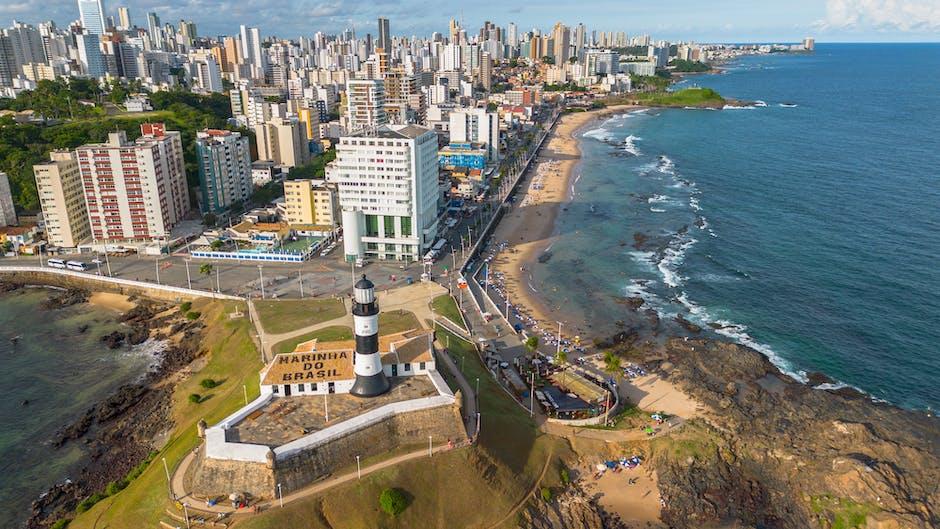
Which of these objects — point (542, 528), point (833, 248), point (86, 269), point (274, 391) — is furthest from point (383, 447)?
point (833, 248)

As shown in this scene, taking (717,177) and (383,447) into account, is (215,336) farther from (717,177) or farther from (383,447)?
(717,177)

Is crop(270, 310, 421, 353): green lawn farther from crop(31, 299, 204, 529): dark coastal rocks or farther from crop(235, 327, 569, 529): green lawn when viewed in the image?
crop(235, 327, 569, 529): green lawn

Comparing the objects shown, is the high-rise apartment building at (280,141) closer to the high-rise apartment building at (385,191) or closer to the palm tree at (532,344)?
the high-rise apartment building at (385,191)

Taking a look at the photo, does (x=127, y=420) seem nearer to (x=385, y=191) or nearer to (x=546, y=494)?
(x=546, y=494)

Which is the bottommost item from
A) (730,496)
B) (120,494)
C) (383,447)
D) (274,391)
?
(730,496)

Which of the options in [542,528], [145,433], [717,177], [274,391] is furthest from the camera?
[717,177]

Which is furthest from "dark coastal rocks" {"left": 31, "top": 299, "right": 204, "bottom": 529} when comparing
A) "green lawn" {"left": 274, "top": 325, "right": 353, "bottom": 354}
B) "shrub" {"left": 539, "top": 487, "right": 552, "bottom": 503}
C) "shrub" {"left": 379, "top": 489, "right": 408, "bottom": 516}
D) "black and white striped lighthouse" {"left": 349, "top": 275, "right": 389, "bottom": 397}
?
"shrub" {"left": 539, "top": 487, "right": 552, "bottom": 503}

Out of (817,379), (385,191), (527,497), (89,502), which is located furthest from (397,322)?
(817,379)
